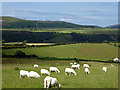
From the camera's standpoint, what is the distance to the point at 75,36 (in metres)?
184

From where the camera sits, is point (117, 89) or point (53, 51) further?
point (53, 51)

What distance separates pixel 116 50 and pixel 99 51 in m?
7.90

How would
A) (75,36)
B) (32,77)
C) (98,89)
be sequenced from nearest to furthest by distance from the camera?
(98,89) → (32,77) → (75,36)

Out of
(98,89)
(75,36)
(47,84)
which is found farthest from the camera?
(75,36)

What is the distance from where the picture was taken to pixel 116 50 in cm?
9100

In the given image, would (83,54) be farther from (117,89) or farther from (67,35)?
(67,35)

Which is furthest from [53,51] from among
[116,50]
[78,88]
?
[78,88]

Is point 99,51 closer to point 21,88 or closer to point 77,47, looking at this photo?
point 77,47

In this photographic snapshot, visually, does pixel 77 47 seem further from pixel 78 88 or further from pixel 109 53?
pixel 78 88

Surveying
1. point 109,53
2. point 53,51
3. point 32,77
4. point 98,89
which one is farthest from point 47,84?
point 109,53

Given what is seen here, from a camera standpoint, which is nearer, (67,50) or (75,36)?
(67,50)

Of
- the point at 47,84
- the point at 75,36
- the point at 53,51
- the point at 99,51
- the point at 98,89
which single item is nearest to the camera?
the point at 47,84

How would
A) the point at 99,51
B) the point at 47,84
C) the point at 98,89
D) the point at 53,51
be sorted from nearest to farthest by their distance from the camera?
the point at 47,84
the point at 98,89
the point at 53,51
the point at 99,51

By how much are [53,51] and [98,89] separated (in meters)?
67.1
